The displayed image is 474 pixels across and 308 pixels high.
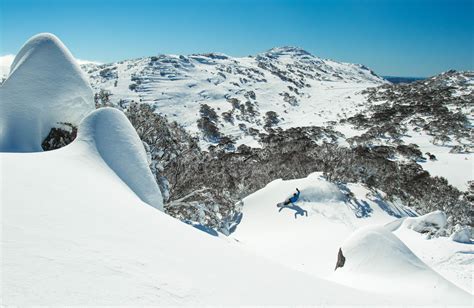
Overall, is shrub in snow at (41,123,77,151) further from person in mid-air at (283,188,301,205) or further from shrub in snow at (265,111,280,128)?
shrub in snow at (265,111,280,128)

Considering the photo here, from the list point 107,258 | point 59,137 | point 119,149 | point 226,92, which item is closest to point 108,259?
point 107,258

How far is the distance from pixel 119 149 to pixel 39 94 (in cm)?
391

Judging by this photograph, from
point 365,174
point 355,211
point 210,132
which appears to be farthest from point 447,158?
point 210,132

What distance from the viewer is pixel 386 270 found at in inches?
270

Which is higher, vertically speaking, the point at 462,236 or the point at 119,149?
the point at 119,149

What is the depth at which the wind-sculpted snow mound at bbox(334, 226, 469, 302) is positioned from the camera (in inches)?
234

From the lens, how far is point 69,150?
6.84 m

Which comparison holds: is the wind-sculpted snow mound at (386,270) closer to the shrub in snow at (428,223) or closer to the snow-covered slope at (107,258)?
the snow-covered slope at (107,258)

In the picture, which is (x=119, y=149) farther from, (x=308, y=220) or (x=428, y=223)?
(x=428, y=223)

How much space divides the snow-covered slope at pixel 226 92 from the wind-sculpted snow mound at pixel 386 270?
57.5 m

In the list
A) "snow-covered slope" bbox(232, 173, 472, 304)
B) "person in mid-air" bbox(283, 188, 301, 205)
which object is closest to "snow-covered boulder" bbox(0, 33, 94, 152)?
"snow-covered slope" bbox(232, 173, 472, 304)

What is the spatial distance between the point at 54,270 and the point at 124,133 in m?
5.77

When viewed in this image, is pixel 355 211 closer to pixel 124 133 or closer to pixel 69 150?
pixel 124 133

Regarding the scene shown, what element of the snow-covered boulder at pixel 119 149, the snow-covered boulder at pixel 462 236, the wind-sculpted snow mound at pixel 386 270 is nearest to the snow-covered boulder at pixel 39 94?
the snow-covered boulder at pixel 119 149
